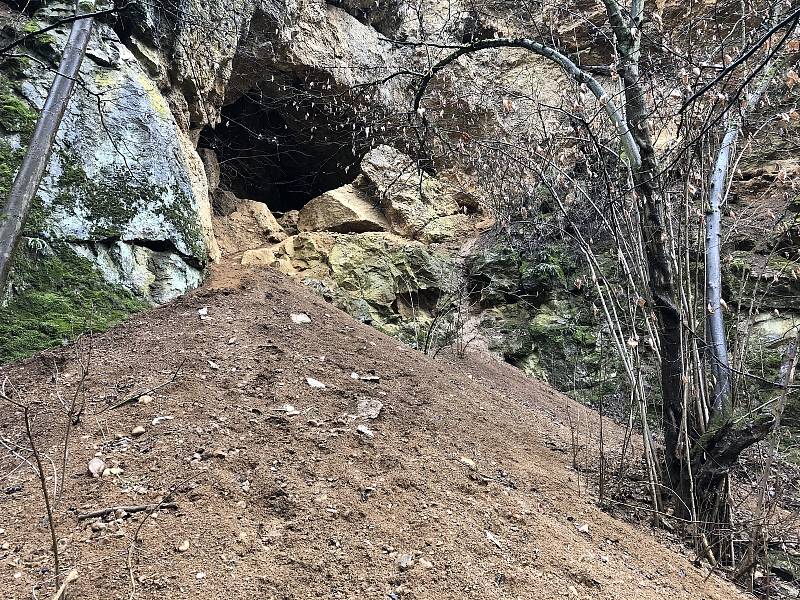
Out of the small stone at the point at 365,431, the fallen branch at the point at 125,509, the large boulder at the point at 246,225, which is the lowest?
the fallen branch at the point at 125,509

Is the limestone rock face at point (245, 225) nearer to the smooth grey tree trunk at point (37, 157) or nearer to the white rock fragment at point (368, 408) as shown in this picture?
the smooth grey tree trunk at point (37, 157)

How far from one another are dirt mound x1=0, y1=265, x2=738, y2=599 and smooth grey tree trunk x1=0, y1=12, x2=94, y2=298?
75 centimetres

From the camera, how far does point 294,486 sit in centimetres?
189

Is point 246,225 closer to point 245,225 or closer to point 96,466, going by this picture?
point 245,225

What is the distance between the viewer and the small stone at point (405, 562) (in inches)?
61.8

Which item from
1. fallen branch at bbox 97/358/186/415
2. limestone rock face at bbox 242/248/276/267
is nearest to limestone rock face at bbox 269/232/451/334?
limestone rock face at bbox 242/248/276/267

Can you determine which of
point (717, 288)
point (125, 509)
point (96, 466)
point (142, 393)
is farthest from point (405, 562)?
point (717, 288)

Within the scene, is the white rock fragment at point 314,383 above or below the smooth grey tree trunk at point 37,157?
below

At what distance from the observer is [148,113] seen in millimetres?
3943

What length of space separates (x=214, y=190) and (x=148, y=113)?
2.34 metres

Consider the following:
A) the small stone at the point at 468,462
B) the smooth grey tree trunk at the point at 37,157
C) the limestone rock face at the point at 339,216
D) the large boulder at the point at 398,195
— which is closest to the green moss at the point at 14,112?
the smooth grey tree trunk at the point at 37,157

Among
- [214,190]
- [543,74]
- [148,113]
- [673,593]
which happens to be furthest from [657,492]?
[543,74]

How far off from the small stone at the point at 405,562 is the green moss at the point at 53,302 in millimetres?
2419

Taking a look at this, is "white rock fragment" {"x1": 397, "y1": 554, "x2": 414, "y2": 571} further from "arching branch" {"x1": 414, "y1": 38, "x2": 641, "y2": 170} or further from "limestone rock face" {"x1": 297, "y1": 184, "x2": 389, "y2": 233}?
"limestone rock face" {"x1": 297, "y1": 184, "x2": 389, "y2": 233}
